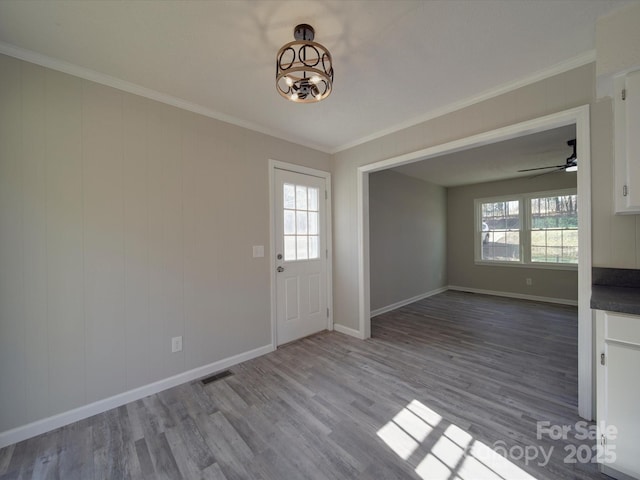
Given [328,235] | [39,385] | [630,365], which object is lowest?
[39,385]

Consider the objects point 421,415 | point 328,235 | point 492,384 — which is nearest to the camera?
point 421,415

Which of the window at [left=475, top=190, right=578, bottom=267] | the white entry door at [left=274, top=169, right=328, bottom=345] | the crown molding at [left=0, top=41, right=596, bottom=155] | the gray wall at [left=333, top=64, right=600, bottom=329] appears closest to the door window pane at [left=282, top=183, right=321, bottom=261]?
the white entry door at [left=274, top=169, right=328, bottom=345]

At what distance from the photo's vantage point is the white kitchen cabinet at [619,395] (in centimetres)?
130

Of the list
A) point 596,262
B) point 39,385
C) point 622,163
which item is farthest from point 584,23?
point 39,385

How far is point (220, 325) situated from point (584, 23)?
3646 millimetres

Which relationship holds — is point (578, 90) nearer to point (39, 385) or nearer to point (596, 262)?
point (596, 262)

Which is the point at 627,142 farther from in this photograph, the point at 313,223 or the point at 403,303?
the point at 403,303

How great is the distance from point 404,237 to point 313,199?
245 centimetres

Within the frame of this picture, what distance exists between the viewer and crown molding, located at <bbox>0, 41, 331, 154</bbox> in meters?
1.74

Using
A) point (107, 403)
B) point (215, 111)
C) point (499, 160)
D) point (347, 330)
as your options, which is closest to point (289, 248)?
point (347, 330)

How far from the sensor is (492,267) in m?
5.84

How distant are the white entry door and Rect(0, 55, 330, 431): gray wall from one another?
467 mm

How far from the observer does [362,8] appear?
1.46 meters

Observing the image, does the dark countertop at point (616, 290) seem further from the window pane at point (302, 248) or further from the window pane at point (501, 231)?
the window pane at point (501, 231)
